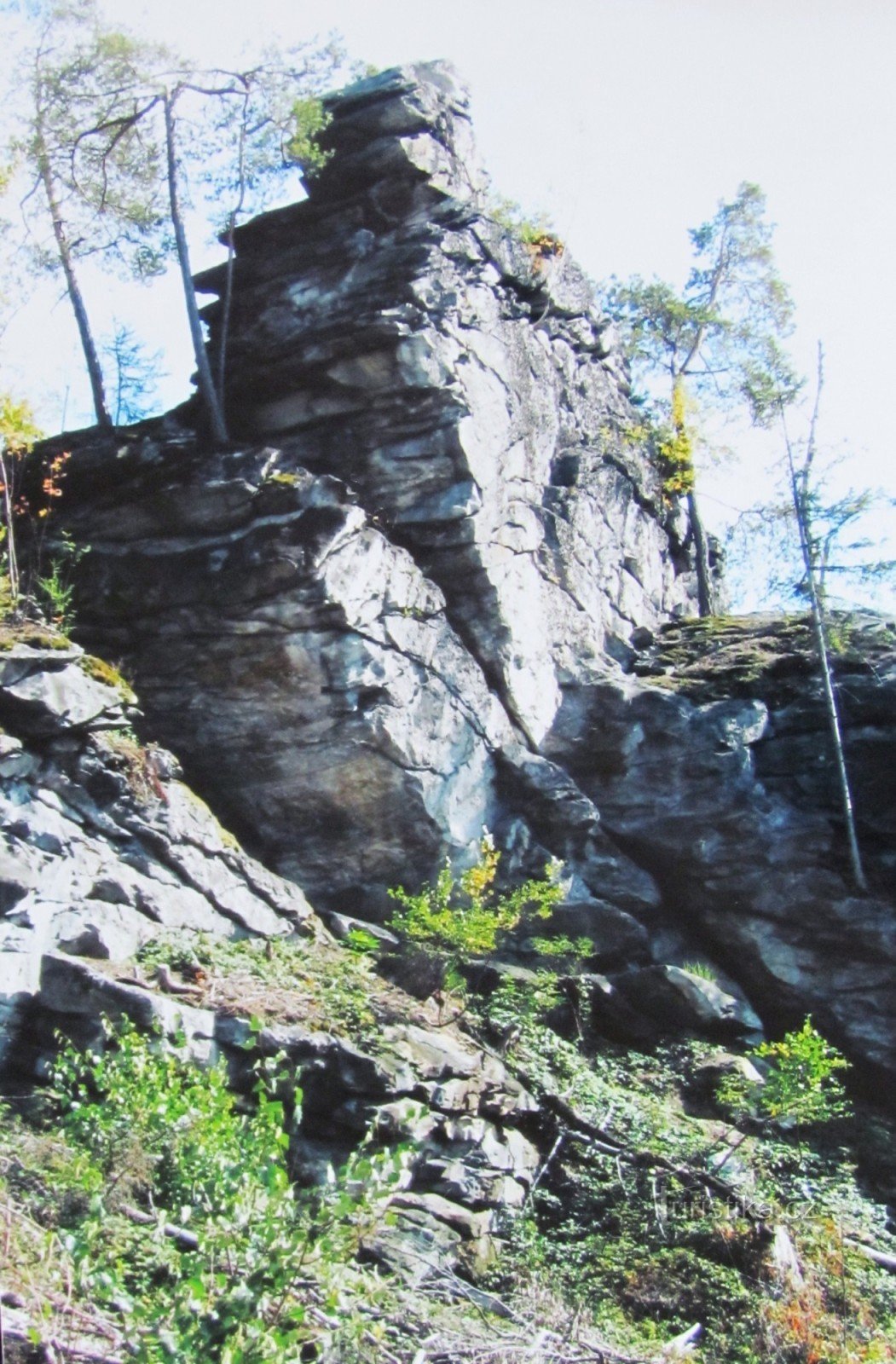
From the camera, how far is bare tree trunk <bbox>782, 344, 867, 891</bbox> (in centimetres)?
1619

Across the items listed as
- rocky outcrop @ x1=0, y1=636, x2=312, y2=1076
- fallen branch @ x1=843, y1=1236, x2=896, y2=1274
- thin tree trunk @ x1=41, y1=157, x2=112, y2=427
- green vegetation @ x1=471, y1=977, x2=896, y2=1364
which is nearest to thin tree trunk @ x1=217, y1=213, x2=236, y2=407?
thin tree trunk @ x1=41, y1=157, x2=112, y2=427

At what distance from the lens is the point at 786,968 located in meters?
15.8

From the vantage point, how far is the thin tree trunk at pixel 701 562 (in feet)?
81.2

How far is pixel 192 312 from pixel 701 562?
481 inches

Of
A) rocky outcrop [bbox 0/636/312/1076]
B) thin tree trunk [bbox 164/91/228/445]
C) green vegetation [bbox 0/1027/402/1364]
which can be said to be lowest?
green vegetation [bbox 0/1027/402/1364]

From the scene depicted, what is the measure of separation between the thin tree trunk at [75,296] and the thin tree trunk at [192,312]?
75.2 inches

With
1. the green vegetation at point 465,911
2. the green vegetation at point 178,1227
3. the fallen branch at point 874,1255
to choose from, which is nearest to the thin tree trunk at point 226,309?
the green vegetation at point 465,911

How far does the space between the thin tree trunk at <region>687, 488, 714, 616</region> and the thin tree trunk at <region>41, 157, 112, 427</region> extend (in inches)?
507

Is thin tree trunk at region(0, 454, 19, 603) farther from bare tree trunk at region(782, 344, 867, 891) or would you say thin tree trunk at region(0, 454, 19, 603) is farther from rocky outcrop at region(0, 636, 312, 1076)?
bare tree trunk at region(782, 344, 867, 891)

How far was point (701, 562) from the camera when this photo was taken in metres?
24.9

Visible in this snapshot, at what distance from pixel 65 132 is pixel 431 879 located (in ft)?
46.3

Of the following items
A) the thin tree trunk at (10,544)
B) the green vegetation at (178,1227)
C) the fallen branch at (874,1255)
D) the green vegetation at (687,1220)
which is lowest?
the fallen branch at (874,1255)

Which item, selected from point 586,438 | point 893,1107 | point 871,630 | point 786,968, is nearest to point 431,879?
point 786,968

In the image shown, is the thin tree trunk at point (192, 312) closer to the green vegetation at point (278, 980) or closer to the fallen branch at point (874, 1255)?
the green vegetation at point (278, 980)
